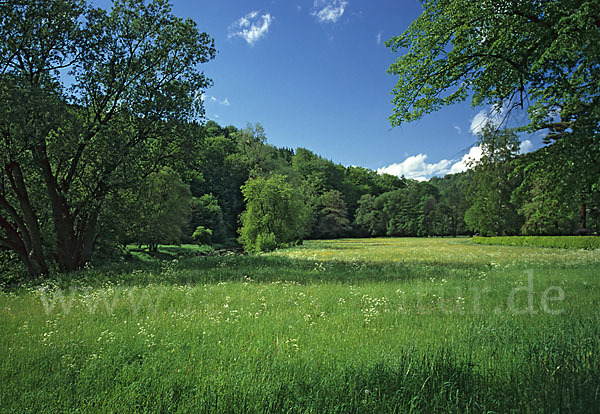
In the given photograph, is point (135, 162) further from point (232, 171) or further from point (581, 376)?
point (232, 171)

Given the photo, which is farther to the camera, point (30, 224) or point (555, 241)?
point (555, 241)

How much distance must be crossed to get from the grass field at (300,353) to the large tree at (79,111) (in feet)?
25.0

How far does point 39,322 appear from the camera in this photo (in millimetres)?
5867

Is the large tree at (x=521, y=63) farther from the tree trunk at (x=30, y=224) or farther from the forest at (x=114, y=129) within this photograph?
the tree trunk at (x=30, y=224)

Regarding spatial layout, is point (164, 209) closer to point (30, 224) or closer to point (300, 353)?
point (30, 224)

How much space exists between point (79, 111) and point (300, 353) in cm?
1868

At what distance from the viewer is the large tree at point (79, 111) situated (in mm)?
12820

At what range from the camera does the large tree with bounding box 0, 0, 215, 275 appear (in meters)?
12.8

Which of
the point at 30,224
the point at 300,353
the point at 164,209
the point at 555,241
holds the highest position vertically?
the point at 164,209

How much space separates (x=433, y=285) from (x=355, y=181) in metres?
116

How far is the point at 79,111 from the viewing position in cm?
1652

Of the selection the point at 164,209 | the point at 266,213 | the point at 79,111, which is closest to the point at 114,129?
the point at 79,111

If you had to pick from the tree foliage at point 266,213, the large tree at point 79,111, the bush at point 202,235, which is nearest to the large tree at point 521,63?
the large tree at point 79,111

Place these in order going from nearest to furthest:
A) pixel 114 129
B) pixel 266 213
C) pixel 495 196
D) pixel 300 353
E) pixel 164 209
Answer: pixel 300 353 → pixel 114 129 → pixel 266 213 → pixel 164 209 → pixel 495 196
